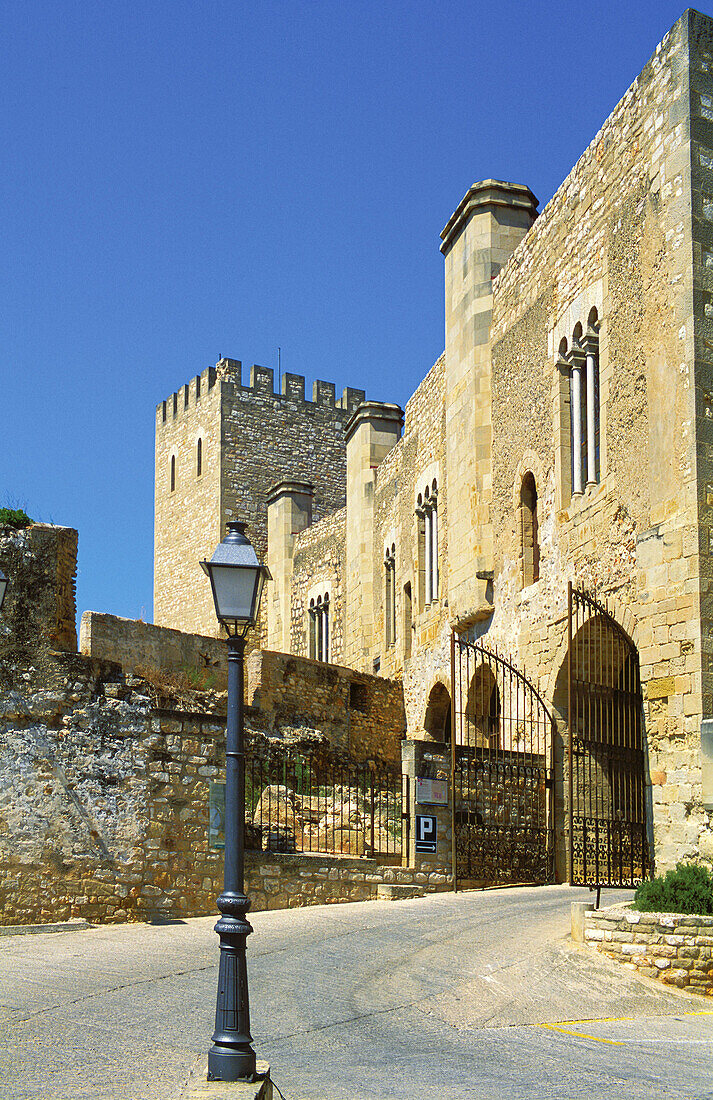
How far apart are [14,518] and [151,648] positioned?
6.64 m

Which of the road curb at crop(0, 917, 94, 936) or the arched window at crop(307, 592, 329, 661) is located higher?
the arched window at crop(307, 592, 329, 661)

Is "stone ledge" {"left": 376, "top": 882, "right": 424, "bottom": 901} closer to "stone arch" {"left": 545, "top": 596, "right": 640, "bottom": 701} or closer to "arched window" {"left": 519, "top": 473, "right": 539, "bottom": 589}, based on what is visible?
"stone arch" {"left": 545, "top": 596, "right": 640, "bottom": 701}

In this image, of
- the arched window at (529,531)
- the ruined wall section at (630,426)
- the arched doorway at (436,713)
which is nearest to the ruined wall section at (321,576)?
the arched doorway at (436,713)

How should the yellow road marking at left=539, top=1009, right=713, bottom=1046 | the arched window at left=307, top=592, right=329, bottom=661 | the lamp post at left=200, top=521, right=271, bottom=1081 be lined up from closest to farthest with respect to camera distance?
1. the lamp post at left=200, top=521, right=271, bottom=1081
2. the yellow road marking at left=539, top=1009, right=713, bottom=1046
3. the arched window at left=307, top=592, right=329, bottom=661

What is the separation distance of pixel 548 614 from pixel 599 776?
7.42ft

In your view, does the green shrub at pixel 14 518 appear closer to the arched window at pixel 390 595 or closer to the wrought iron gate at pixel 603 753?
the wrought iron gate at pixel 603 753

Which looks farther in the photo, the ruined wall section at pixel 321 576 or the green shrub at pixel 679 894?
the ruined wall section at pixel 321 576

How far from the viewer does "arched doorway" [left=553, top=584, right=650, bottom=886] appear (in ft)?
46.9

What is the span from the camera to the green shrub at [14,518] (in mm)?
13773

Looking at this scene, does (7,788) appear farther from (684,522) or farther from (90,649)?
(684,522)

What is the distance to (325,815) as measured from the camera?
15422 mm

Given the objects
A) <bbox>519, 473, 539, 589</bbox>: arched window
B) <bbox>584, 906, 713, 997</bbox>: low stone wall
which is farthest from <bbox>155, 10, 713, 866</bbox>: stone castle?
<bbox>584, 906, 713, 997</bbox>: low stone wall

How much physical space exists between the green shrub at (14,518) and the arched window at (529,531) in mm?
7269

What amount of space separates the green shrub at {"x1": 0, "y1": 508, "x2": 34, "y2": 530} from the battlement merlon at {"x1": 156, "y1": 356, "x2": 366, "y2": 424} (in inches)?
989
